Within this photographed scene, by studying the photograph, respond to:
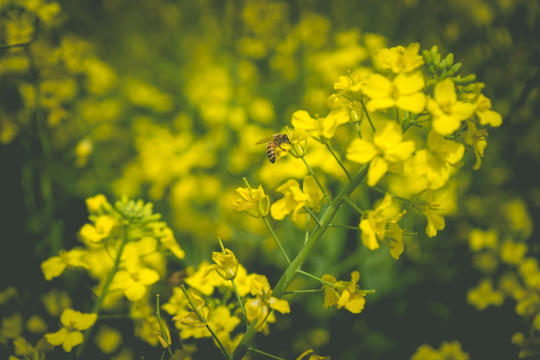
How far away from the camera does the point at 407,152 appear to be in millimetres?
729

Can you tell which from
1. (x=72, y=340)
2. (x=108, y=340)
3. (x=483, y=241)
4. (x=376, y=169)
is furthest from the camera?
(x=483, y=241)

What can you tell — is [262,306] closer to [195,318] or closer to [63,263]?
[195,318]

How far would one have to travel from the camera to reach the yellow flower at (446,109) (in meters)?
0.73

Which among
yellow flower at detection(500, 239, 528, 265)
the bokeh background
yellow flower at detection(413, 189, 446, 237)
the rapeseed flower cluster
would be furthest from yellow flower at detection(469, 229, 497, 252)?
the rapeseed flower cluster

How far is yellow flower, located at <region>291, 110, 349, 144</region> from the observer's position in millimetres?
836

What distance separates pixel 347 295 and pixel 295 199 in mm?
237

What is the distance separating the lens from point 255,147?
2.35 m

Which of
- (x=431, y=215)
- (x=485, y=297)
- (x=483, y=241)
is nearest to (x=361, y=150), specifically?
(x=431, y=215)

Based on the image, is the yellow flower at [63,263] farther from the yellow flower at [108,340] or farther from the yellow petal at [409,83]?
the yellow petal at [409,83]

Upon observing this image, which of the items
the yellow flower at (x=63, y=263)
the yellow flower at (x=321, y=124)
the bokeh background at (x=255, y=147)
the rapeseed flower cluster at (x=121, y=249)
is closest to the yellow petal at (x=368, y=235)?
the yellow flower at (x=321, y=124)

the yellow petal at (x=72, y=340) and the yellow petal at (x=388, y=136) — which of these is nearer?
the yellow petal at (x=388, y=136)

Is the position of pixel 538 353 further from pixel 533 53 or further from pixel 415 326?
pixel 533 53

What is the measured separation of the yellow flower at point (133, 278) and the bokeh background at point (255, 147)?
16.6 inches

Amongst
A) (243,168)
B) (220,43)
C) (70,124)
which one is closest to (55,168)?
(70,124)
